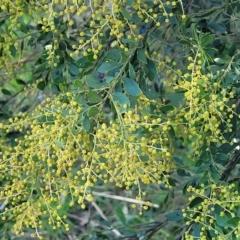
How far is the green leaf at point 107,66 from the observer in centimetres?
105

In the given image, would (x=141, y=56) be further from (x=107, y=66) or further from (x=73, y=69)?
(x=73, y=69)

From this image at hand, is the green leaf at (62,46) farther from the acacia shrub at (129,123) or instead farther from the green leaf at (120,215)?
the green leaf at (120,215)

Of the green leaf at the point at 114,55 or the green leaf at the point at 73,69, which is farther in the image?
the green leaf at the point at 73,69

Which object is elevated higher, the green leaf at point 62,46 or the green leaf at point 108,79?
the green leaf at point 108,79

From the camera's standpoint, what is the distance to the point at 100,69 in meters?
1.05

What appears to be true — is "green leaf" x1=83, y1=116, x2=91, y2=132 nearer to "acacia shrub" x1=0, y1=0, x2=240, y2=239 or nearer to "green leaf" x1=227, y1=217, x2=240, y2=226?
"acacia shrub" x1=0, y1=0, x2=240, y2=239

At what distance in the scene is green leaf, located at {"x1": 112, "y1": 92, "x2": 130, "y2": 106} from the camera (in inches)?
38.7

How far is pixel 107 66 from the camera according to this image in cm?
106

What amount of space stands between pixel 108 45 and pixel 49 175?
1.45 feet

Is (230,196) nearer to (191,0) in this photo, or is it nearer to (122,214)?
(191,0)

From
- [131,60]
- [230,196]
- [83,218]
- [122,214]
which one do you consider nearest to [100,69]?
[131,60]

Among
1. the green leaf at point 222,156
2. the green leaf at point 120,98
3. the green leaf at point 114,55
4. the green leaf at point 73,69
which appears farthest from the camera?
the green leaf at point 73,69

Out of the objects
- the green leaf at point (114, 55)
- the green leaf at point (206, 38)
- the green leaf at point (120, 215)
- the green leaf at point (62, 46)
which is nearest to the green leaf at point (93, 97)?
the green leaf at point (114, 55)

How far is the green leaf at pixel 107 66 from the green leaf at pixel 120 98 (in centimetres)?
7
